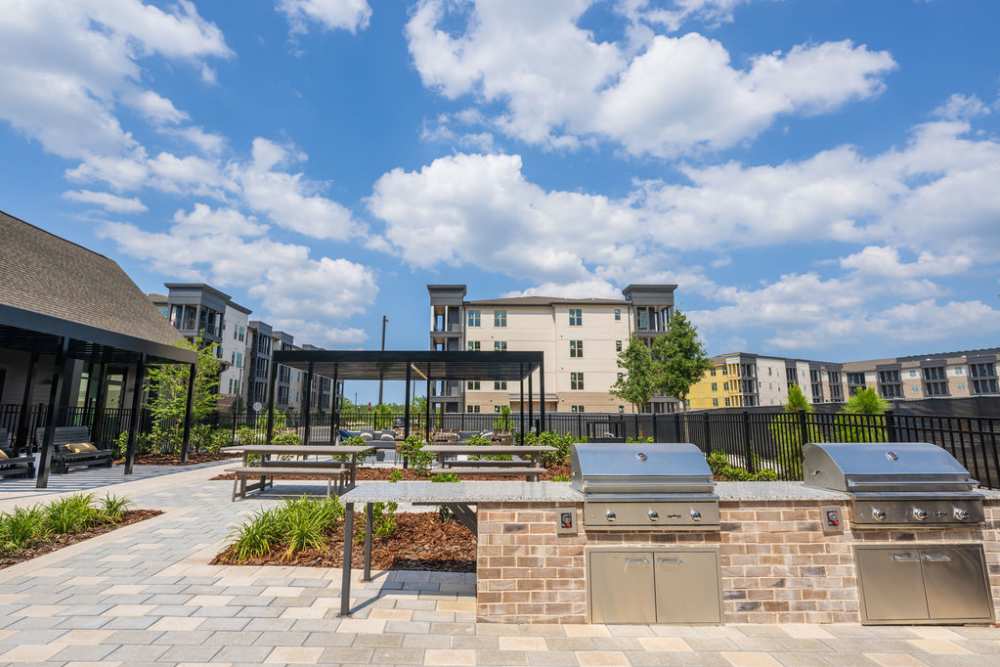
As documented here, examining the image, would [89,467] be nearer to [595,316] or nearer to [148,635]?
[148,635]

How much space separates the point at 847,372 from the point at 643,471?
108 meters

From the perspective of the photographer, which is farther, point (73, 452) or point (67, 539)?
point (73, 452)

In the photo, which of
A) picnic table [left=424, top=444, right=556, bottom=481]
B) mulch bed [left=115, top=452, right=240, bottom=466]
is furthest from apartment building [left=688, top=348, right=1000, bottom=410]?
picnic table [left=424, top=444, right=556, bottom=481]

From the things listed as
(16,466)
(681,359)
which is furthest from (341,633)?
(681,359)

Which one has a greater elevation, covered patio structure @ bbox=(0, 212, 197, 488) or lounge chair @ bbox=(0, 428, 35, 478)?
covered patio structure @ bbox=(0, 212, 197, 488)

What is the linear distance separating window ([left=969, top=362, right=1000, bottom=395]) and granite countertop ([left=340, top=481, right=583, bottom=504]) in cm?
9425

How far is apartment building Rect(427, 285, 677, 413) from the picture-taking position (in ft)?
152

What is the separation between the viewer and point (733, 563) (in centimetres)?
401

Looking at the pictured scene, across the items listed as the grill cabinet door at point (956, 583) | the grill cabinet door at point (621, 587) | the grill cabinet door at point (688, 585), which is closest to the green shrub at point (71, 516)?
the grill cabinet door at point (621, 587)

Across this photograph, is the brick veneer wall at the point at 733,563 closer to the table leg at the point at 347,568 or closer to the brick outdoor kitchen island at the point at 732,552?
the brick outdoor kitchen island at the point at 732,552

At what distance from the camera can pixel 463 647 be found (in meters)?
3.60

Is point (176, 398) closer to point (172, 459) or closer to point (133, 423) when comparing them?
point (172, 459)

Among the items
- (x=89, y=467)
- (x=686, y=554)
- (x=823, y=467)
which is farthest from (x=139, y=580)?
(x=89, y=467)

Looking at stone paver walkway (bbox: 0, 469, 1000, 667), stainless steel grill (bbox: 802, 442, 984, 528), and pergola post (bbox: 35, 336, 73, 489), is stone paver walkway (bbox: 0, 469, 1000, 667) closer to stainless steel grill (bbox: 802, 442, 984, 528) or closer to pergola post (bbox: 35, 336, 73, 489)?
stainless steel grill (bbox: 802, 442, 984, 528)
